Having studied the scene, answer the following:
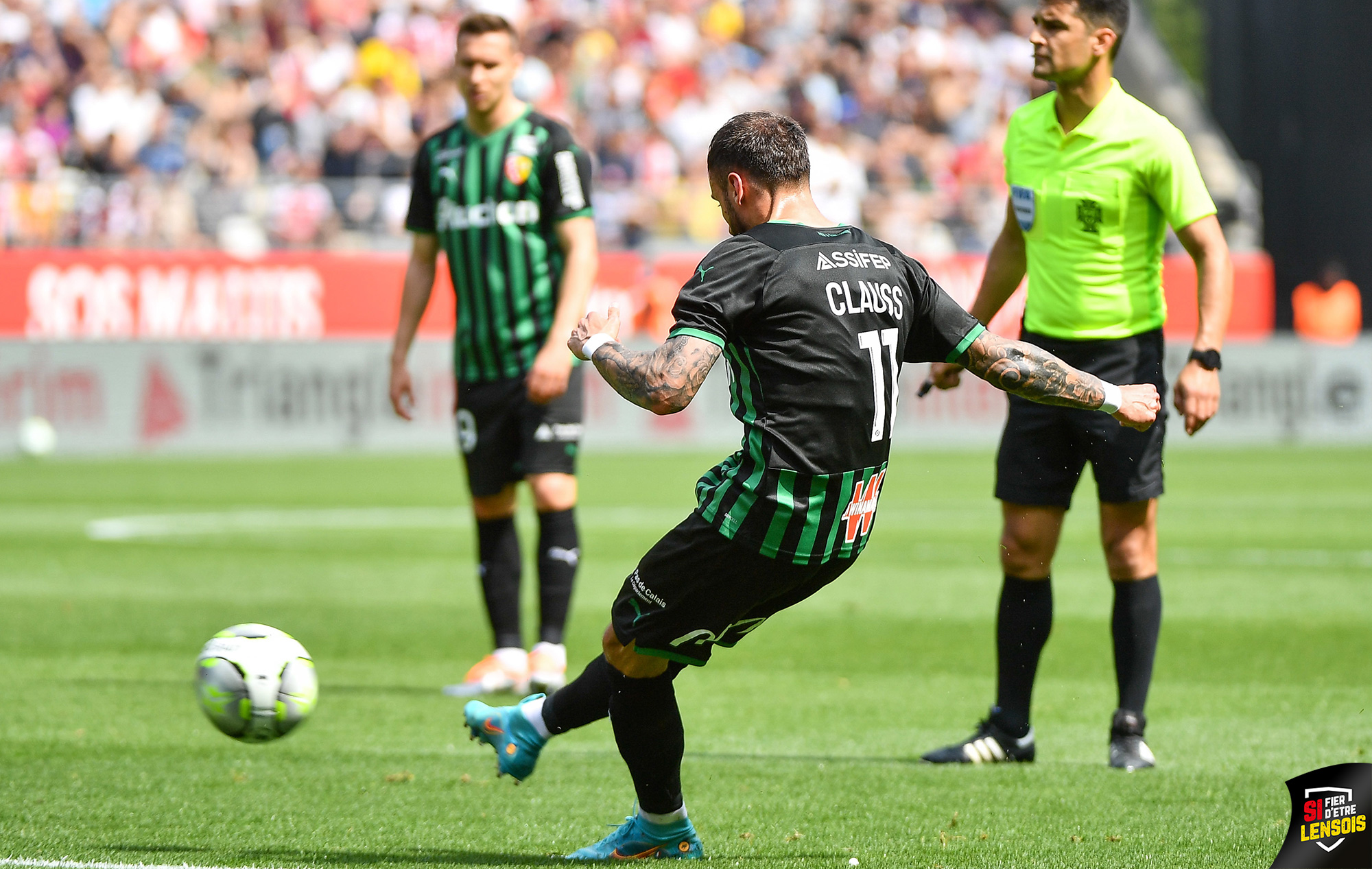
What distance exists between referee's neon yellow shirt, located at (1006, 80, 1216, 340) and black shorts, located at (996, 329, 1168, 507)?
0.07m

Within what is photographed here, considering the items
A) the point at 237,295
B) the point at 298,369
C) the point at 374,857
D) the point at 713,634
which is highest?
the point at 713,634

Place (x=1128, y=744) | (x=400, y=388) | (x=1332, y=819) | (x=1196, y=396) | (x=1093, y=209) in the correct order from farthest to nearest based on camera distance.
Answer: (x=400, y=388)
(x=1093, y=209)
(x=1128, y=744)
(x=1196, y=396)
(x=1332, y=819)

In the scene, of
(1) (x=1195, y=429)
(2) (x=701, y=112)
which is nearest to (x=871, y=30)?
(2) (x=701, y=112)

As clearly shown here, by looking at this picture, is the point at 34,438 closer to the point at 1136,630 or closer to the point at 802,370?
the point at 1136,630

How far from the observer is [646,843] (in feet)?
14.4

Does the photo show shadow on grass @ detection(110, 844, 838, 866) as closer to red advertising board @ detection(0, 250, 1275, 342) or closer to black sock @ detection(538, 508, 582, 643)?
black sock @ detection(538, 508, 582, 643)

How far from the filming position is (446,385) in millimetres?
20062

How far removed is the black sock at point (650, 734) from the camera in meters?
4.33

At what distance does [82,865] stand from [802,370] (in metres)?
2.12

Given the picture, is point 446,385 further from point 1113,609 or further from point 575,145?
point 1113,609

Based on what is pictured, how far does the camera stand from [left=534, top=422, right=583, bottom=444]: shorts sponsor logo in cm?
701

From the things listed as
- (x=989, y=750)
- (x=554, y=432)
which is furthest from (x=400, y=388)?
(x=989, y=750)

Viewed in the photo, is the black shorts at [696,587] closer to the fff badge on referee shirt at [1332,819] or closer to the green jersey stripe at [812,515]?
the green jersey stripe at [812,515]

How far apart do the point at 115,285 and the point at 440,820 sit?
55.4 feet
